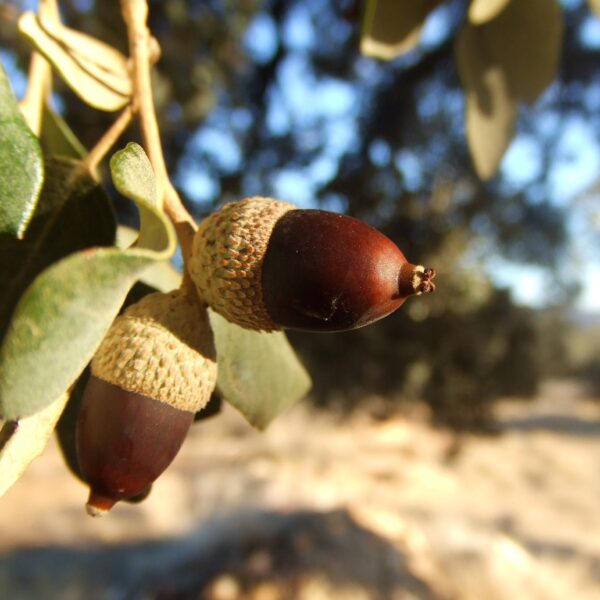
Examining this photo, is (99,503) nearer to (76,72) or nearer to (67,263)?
(67,263)

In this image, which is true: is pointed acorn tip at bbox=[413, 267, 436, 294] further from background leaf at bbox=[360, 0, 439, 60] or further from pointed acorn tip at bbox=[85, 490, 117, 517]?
background leaf at bbox=[360, 0, 439, 60]

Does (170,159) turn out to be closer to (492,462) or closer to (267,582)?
(267,582)

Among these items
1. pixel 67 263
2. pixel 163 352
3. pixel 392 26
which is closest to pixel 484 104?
pixel 392 26

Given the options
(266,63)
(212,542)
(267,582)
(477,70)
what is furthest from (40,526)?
(477,70)

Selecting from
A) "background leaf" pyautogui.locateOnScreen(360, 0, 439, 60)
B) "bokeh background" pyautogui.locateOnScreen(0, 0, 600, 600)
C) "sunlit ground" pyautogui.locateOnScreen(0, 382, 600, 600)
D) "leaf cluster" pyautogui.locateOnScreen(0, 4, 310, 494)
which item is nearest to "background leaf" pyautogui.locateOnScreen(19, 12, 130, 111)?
"leaf cluster" pyautogui.locateOnScreen(0, 4, 310, 494)

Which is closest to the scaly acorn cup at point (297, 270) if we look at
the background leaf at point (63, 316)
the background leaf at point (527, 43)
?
the background leaf at point (63, 316)
